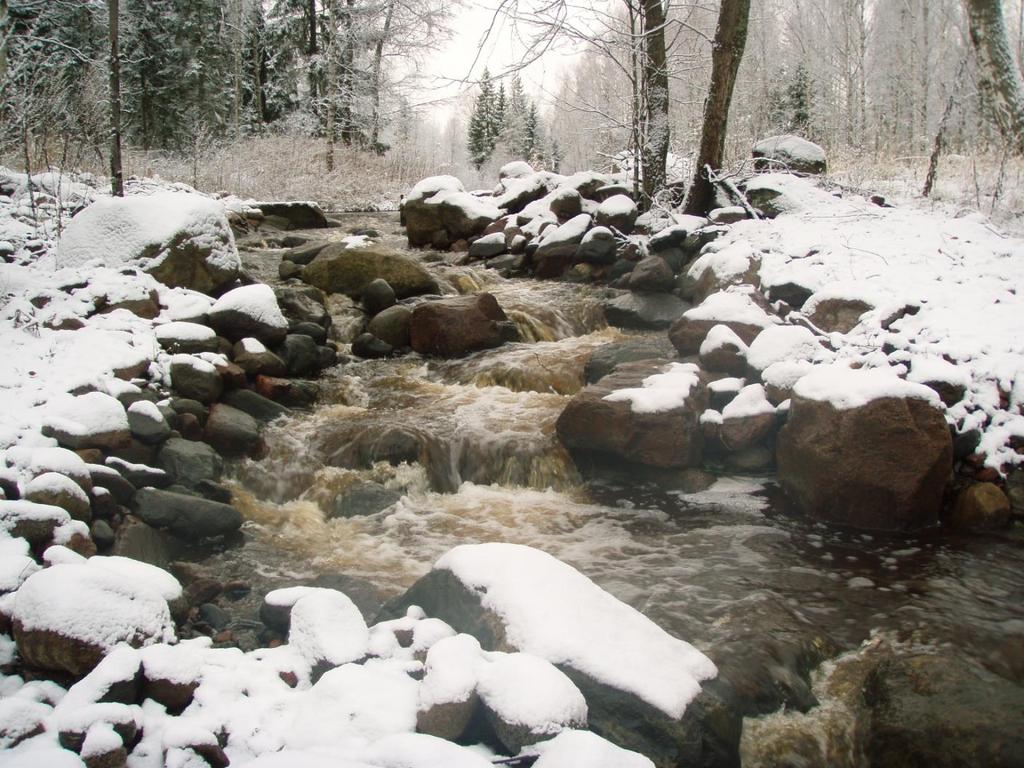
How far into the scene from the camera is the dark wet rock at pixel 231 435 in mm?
5484

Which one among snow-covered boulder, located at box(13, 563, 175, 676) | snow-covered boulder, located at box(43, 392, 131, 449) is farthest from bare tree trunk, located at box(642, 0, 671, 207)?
snow-covered boulder, located at box(13, 563, 175, 676)

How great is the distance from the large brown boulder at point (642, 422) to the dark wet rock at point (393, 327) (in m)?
3.00

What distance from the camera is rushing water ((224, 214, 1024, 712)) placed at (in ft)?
11.9

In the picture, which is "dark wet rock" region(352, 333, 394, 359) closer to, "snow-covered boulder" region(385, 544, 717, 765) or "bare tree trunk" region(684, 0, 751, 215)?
"snow-covered boulder" region(385, 544, 717, 765)

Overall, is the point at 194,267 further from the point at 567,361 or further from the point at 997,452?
the point at 997,452

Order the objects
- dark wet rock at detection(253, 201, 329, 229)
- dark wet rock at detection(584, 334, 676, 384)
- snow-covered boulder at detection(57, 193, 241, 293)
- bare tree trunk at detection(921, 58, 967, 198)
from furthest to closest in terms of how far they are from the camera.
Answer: dark wet rock at detection(253, 201, 329, 229) → bare tree trunk at detection(921, 58, 967, 198) → dark wet rock at detection(584, 334, 676, 384) → snow-covered boulder at detection(57, 193, 241, 293)

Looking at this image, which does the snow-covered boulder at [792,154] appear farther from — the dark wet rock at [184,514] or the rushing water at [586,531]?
the dark wet rock at [184,514]

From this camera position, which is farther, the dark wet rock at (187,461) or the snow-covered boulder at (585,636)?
the dark wet rock at (187,461)

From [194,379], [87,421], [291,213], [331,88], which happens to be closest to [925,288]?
[194,379]

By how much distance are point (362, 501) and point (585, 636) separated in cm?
275

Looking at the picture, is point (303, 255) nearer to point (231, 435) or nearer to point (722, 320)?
point (231, 435)

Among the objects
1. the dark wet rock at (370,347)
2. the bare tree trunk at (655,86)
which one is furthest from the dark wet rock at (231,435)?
the bare tree trunk at (655,86)

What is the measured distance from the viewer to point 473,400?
669 centimetres

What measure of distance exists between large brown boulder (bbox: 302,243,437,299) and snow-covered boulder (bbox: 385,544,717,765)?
6.33 m
